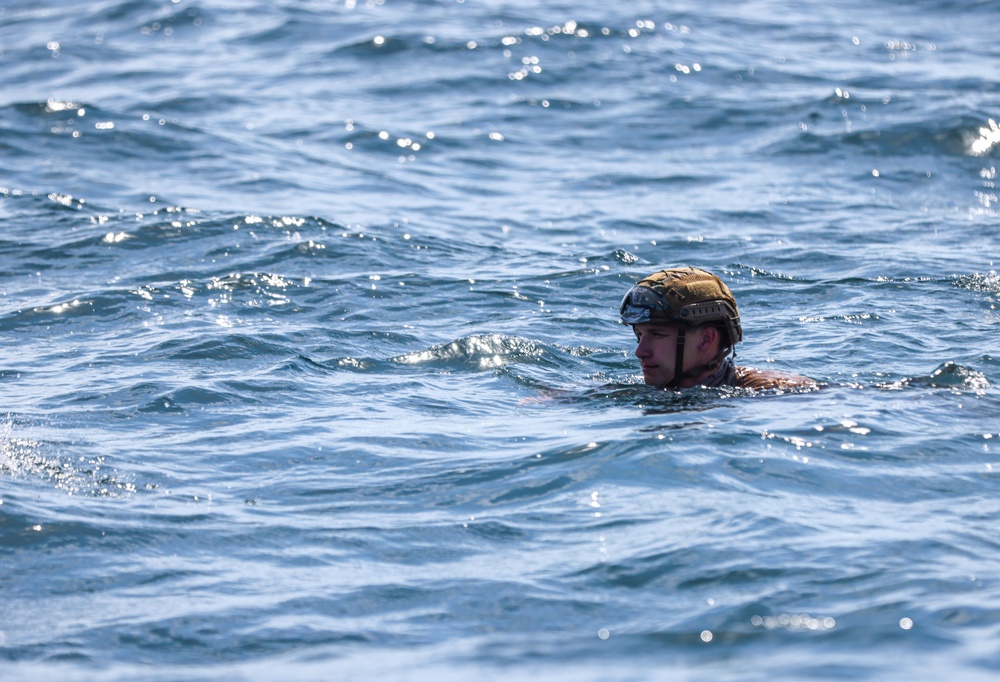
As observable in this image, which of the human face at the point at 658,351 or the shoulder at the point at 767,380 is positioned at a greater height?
the human face at the point at 658,351

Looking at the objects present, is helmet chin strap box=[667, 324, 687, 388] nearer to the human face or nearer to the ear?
the human face

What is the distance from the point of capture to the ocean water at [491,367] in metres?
5.30

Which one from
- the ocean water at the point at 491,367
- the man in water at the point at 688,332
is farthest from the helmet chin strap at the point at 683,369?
the ocean water at the point at 491,367

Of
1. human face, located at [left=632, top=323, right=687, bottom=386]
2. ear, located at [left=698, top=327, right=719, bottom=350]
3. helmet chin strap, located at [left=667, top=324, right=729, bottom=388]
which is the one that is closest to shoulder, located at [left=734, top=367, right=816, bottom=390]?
helmet chin strap, located at [left=667, top=324, right=729, bottom=388]

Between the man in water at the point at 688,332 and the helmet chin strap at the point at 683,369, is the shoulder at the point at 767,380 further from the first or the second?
the helmet chin strap at the point at 683,369

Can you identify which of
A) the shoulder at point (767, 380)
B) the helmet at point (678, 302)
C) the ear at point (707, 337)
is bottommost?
the shoulder at point (767, 380)

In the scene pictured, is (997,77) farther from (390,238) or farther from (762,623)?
(762,623)

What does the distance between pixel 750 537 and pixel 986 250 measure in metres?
7.96

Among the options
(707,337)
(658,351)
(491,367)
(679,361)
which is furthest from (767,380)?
(491,367)

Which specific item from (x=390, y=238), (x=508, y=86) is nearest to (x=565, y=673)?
(x=390, y=238)

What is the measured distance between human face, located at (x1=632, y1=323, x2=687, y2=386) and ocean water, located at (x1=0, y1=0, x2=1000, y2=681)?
0.25 metres

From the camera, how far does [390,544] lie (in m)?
6.18

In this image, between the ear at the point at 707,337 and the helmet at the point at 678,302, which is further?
the ear at the point at 707,337

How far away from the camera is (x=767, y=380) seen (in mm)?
8672
